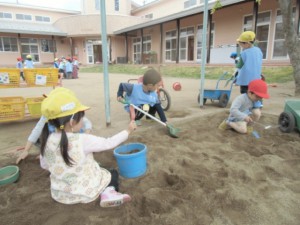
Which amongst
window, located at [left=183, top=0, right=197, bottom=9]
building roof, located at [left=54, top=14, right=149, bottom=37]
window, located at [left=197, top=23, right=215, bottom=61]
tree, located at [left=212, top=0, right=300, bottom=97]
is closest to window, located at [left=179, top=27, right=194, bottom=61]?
window, located at [left=197, top=23, right=215, bottom=61]

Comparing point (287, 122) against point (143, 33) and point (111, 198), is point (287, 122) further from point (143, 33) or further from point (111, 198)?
point (143, 33)

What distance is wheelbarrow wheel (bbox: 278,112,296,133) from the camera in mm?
3115

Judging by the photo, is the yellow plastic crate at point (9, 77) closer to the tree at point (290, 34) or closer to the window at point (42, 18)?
the tree at point (290, 34)

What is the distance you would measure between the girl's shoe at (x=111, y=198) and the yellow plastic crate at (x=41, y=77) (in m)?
2.83

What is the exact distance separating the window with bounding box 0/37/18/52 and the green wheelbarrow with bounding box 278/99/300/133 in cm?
2551

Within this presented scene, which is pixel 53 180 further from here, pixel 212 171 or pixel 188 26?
pixel 188 26

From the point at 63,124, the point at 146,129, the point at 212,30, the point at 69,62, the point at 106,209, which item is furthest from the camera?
the point at 212,30

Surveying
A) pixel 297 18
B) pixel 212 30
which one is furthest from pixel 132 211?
pixel 212 30

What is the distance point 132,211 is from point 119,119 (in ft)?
8.14

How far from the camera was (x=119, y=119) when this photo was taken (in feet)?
13.1

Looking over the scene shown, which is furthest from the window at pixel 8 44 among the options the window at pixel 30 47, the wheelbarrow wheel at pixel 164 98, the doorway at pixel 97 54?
the wheelbarrow wheel at pixel 164 98

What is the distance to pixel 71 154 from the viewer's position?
1.55 meters

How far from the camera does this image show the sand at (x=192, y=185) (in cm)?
159

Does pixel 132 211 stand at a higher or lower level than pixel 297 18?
lower
